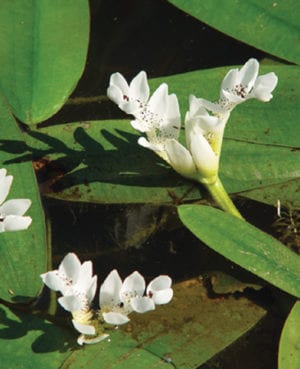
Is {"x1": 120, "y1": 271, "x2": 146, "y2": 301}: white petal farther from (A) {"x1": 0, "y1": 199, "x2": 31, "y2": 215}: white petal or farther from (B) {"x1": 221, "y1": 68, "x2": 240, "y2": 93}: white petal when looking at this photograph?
(B) {"x1": 221, "y1": 68, "x2": 240, "y2": 93}: white petal

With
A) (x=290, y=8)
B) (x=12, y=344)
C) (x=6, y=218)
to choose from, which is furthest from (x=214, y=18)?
(x=12, y=344)

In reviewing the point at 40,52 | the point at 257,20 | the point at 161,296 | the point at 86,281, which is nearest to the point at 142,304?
the point at 161,296

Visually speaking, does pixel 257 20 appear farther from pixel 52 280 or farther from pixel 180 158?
pixel 52 280

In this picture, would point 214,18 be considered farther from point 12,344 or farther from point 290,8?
point 12,344

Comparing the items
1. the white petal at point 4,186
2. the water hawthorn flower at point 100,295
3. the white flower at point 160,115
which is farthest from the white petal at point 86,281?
the white flower at point 160,115

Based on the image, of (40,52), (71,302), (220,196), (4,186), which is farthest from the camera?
(40,52)

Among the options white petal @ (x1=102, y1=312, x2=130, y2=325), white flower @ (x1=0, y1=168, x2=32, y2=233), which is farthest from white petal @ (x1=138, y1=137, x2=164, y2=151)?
white petal @ (x1=102, y1=312, x2=130, y2=325)

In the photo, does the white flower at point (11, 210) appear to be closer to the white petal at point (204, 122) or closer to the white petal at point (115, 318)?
the white petal at point (115, 318)
